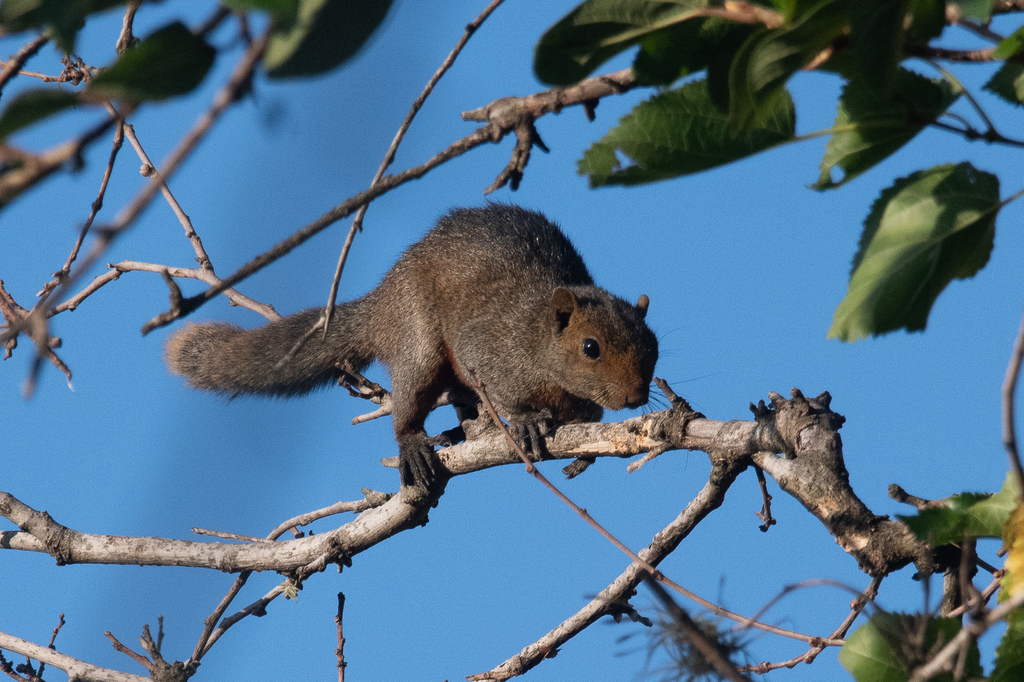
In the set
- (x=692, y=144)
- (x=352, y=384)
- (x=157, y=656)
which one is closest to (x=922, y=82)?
(x=692, y=144)

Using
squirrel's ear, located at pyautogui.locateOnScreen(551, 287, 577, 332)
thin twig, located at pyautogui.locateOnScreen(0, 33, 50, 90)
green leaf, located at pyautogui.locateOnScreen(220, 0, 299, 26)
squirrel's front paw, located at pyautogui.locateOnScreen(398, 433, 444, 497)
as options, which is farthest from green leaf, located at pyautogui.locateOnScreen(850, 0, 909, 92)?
squirrel's ear, located at pyautogui.locateOnScreen(551, 287, 577, 332)

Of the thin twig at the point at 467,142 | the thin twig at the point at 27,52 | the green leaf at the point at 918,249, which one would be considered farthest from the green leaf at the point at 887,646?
the thin twig at the point at 27,52

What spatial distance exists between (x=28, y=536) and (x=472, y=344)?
224 centimetres

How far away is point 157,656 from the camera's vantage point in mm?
3533

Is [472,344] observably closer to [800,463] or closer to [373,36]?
[800,463]

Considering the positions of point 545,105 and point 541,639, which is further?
point 541,639

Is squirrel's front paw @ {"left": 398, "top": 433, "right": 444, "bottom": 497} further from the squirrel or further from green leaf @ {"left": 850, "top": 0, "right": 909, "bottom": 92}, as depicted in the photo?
green leaf @ {"left": 850, "top": 0, "right": 909, "bottom": 92}

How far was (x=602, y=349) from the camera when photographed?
15.3 ft

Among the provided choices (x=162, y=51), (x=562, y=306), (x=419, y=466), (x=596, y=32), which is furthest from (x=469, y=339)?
(x=162, y=51)

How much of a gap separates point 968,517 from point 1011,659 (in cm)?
32

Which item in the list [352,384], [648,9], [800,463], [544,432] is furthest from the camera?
[352,384]

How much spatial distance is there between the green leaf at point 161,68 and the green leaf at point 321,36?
0.06 m

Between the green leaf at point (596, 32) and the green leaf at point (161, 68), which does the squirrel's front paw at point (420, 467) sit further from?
the green leaf at point (161, 68)

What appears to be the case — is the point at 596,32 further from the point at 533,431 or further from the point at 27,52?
the point at 533,431
